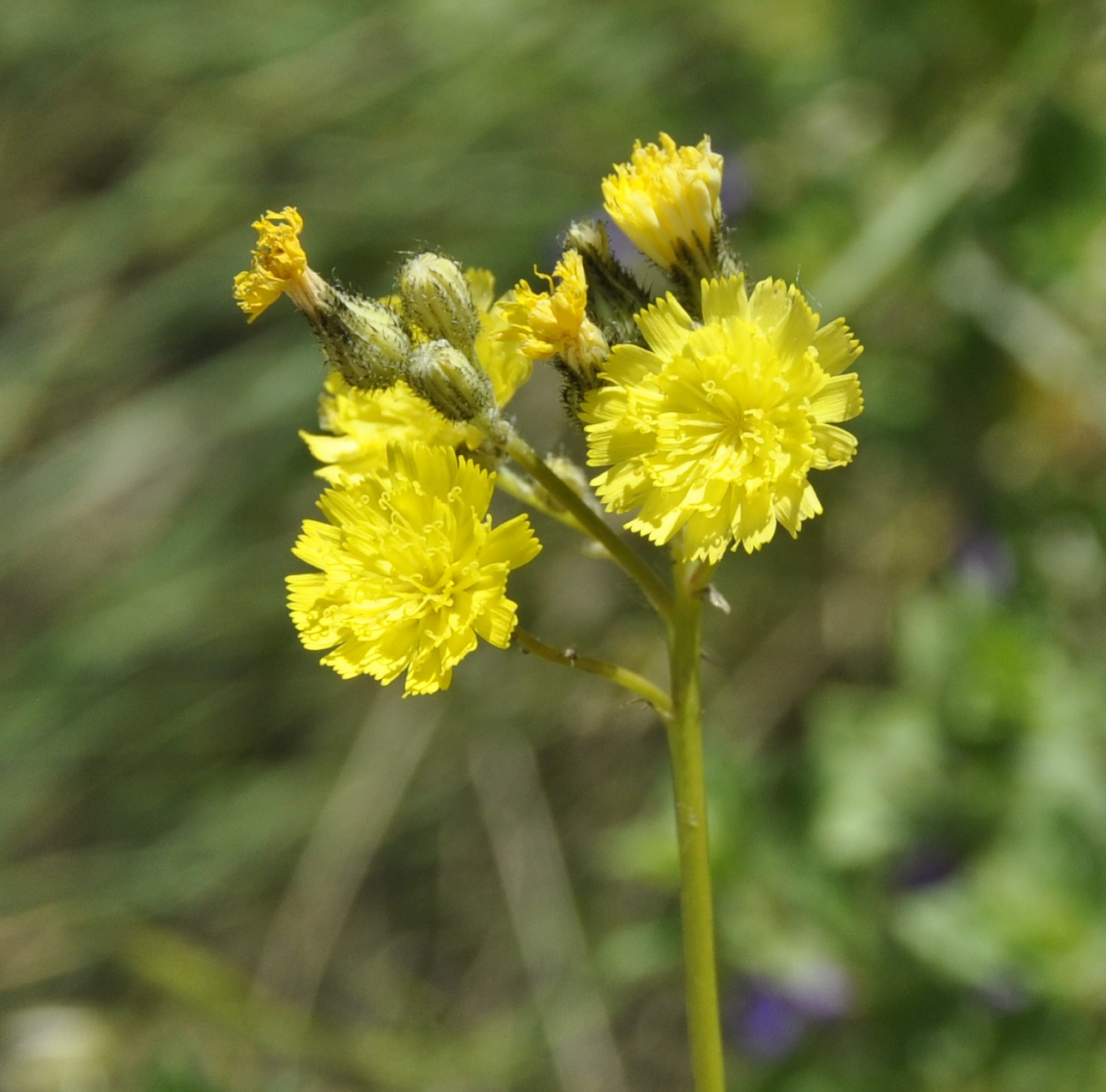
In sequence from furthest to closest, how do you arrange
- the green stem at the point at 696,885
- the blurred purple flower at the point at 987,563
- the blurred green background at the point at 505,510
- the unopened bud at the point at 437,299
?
1. the blurred green background at the point at 505,510
2. the blurred purple flower at the point at 987,563
3. the unopened bud at the point at 437,299
4. the green stem at the point at 696,885

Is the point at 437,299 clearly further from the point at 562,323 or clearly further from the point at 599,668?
the point at 599,668

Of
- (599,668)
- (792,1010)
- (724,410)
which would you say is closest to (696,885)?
(599,668)

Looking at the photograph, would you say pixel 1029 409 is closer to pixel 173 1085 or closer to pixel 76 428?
pixel 173 1085

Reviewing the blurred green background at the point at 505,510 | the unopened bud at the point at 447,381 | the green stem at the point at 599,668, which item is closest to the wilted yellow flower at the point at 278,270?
the unopened bud at the point at 447,381

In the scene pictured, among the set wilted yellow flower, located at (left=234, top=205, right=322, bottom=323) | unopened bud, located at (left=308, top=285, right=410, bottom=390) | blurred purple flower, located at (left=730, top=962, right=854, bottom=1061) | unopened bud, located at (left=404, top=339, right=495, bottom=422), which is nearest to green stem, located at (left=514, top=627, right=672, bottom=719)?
unopened bud, located at (left=404, top=339, right=495, bottom=422)

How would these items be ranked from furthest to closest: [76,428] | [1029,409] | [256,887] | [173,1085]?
[76,428] → [256,887] → [1029,409] → [173,1085]

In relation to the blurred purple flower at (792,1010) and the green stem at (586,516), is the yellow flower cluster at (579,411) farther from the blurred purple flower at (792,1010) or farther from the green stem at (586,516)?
the blurred purple flower at (792,1010)

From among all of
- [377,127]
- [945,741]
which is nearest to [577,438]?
[377,127]
